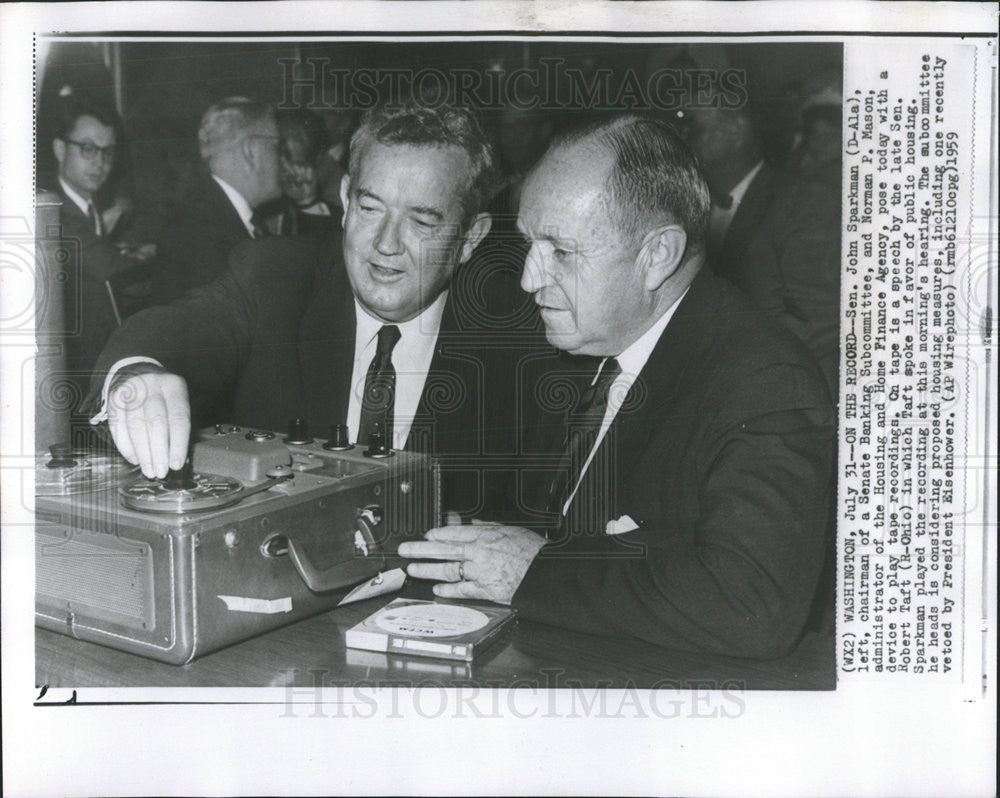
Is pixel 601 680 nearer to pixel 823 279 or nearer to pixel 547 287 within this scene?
pixel 547 287

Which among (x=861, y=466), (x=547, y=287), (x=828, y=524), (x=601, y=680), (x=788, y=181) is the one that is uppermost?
(x=788, y=181)

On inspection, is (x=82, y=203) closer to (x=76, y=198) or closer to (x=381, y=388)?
(x=76, y=198)

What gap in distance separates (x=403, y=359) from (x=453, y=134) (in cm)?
45

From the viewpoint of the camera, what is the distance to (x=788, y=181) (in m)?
1.62

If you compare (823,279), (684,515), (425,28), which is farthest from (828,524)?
(425,28)

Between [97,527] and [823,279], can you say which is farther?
[823,279]

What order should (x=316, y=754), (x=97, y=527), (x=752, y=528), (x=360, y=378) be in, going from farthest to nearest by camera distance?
(x=360, y=378)
(x=316, y=754)
(x=752, y=528)
(x=97, y=527)

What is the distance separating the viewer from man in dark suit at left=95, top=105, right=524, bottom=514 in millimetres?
1647

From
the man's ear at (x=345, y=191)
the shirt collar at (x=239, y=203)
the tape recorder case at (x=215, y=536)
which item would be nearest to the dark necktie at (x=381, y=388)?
the tape recorder case at (x=215, y=536)

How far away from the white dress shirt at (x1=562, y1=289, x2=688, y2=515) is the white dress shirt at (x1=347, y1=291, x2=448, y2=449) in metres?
0.36

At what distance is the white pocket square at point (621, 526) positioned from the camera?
1537 mm

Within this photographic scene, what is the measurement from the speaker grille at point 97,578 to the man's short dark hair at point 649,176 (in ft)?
3.30

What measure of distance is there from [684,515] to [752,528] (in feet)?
0.38

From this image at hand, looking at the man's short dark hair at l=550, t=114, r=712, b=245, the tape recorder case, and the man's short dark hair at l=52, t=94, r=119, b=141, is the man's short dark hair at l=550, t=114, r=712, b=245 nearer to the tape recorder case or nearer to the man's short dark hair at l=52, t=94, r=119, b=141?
the tape recorder case
